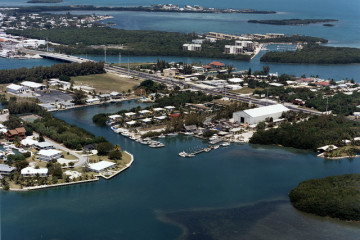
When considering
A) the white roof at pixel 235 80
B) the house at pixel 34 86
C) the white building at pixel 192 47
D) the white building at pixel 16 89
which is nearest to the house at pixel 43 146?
the white building at pixel 16 89

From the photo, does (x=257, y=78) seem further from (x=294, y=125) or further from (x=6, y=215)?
(x=6, y=215)

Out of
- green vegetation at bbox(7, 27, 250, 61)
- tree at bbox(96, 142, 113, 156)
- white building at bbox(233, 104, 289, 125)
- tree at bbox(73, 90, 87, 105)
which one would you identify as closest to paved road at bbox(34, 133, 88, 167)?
tree at bbox(96, 142, 113, 156)

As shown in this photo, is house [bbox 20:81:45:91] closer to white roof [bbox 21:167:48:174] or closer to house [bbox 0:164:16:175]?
house [bbox 0:164:16:175]

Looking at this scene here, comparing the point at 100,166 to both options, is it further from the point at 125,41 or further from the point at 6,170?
the point at 125,41

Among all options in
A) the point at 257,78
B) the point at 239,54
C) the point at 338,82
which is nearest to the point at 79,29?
the point at 239,54

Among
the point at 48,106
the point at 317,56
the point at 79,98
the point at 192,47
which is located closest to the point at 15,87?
the point at 48,106

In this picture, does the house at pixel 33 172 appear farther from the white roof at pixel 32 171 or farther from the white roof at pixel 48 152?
the white roof at pixel 48 152
